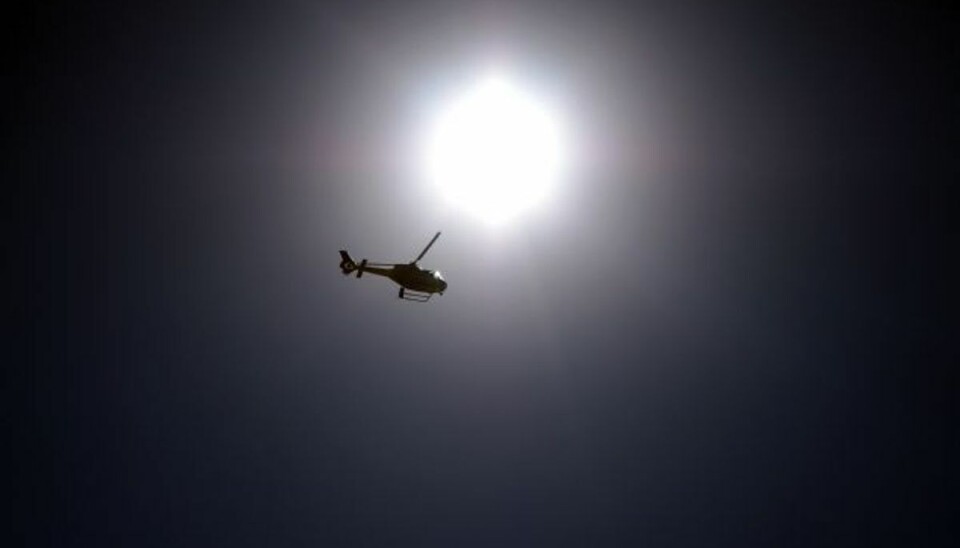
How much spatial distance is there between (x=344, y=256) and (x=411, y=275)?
550 cm

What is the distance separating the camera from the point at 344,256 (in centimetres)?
4356

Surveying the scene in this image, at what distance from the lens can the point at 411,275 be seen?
45.0 meters
